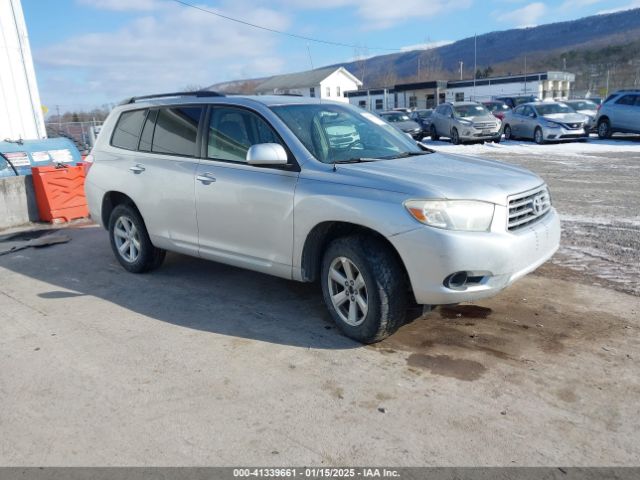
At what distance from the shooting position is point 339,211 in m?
3.97

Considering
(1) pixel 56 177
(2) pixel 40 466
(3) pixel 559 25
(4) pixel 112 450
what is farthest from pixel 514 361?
(3) pixel 559 25

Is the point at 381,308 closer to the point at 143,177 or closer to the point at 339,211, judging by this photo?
the point at 339,211

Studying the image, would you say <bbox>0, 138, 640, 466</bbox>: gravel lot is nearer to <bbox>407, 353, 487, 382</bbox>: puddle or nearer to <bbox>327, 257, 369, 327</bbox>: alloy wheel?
<bbox>407, 353, 487, 382</bbox>: puddle

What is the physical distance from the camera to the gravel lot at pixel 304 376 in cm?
291

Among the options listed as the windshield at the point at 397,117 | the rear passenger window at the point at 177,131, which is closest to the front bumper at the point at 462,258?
the rear passenger window at the point at 177,131

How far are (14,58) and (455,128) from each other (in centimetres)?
1542

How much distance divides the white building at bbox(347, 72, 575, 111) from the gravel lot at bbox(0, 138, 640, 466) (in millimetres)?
52128

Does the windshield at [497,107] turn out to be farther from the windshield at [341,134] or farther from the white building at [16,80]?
the windshield at [341,134]

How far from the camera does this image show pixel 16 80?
12703 millimetres

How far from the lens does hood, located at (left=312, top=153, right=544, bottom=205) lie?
12.2ft

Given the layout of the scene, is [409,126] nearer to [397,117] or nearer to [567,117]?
[397,117]

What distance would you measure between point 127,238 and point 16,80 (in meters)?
9.06

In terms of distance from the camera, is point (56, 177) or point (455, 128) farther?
point (455, 128)

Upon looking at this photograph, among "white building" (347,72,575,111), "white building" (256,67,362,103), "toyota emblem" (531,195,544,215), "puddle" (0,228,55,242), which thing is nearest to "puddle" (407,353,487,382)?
"toyota emblem" (531,195,544,215)
